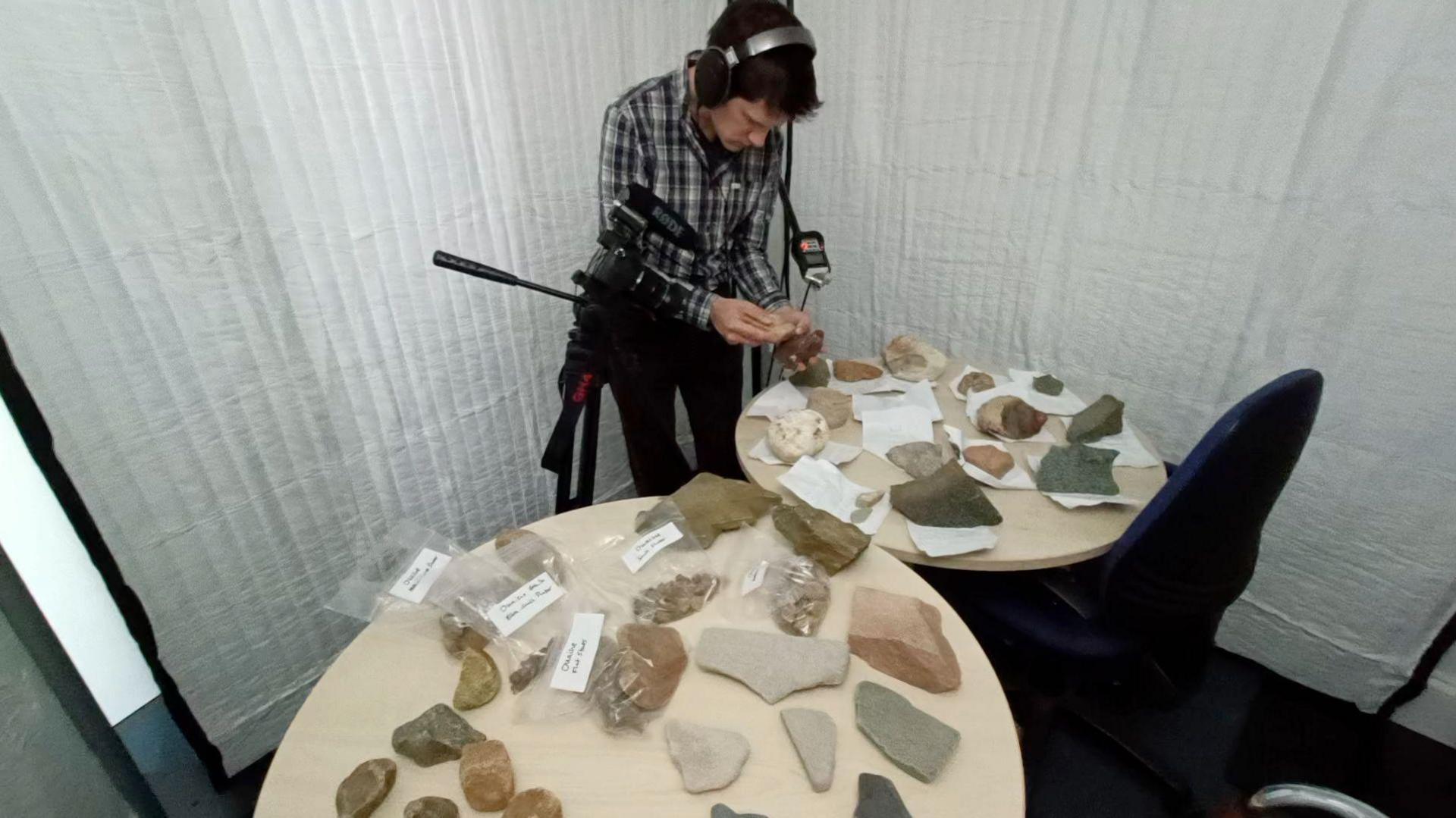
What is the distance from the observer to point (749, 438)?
4.62 feet

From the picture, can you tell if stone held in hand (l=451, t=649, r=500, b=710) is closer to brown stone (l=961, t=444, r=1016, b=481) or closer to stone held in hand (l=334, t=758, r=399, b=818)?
stone held in hand (l=334, t=758, r=399, b=818)

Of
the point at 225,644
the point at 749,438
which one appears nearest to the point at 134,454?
the point at 225,644

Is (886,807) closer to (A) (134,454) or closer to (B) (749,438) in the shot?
(B) (749,438)

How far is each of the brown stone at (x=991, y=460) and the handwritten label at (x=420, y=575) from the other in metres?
0.97

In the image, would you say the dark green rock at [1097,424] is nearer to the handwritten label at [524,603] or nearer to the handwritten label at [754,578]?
the handwritten label at [754,578]

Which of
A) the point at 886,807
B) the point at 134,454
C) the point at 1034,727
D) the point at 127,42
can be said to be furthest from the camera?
the point at 1034,727

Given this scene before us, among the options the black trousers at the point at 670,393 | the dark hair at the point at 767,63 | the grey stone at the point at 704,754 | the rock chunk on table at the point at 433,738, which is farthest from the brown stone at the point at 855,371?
the rock chunk on table at the point at 433,738

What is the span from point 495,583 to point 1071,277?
5.17ft

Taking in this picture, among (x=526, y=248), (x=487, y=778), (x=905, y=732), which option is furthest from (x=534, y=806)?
(x=526, y=248)

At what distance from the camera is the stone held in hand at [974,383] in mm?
1561

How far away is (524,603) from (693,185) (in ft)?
3.09

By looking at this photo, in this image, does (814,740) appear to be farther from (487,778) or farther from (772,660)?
(487,778)

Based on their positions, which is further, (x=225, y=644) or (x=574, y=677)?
(x=225, y=644)

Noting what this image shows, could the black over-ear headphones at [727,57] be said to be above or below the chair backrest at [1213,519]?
above
